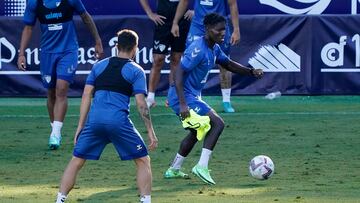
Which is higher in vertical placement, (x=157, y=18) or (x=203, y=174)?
(x=203, y=174)

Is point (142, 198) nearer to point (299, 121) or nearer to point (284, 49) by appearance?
point (299, 121)

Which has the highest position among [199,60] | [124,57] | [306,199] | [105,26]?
[124,57]

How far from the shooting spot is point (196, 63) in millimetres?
11930

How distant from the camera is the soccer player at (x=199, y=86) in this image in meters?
11.8

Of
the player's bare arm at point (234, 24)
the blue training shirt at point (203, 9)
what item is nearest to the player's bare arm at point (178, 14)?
the blue training shirt at point (203, 9)

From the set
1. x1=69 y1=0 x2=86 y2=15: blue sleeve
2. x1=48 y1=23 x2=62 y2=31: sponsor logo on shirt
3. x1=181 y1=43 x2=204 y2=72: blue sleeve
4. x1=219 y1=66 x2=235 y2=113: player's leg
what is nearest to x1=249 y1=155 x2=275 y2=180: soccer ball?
x1=181 y1=43 x2=204 y2=72: blue sleeve

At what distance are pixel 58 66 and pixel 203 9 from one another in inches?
125

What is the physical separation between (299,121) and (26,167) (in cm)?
563

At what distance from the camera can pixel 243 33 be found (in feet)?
67.4

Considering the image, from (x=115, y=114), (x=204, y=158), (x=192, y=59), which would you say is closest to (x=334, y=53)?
(x=192, y=59)

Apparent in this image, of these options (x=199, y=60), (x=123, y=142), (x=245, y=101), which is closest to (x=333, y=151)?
(x=199, y=60)

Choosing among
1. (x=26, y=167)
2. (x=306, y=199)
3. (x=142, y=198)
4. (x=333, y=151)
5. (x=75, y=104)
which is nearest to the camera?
(x=142, y=198)

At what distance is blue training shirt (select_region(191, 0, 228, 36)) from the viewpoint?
16938mm

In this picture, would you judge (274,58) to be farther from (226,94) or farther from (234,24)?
(234,24)
